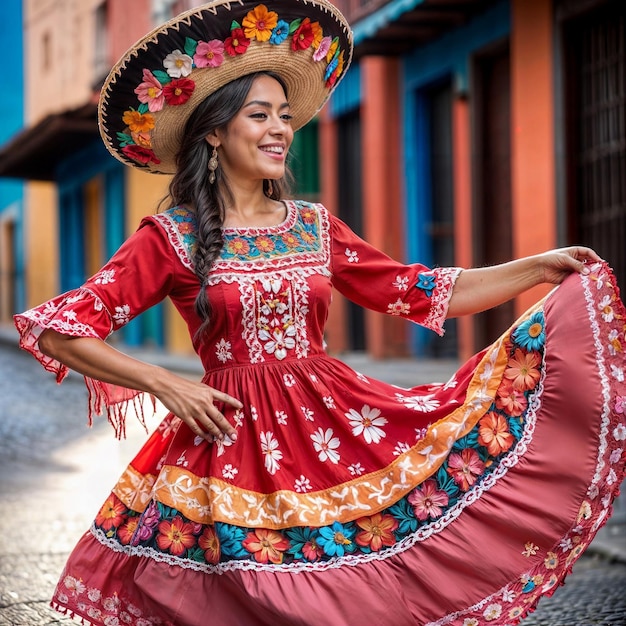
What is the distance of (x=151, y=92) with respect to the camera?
331 centimetres

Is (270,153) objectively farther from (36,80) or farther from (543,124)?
(36,80)

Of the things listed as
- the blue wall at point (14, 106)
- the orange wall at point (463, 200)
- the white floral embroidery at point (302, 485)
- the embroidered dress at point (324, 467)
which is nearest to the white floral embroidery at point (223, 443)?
the embroidered dress at point (324, 467)

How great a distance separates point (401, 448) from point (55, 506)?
3.89 meters

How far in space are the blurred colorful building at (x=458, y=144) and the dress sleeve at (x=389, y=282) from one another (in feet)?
19.5

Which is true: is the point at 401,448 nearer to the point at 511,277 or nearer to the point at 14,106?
the point at 511,277

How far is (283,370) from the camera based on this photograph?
3.24 metres

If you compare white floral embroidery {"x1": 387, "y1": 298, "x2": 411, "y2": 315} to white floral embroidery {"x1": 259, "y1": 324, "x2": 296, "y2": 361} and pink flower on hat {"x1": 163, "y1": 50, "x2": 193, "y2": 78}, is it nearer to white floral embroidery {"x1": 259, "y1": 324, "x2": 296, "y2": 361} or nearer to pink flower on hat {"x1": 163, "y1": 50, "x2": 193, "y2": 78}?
white floral embroidery {"x1": 259, "y1": 324, "x2": 296, "y2": 361}

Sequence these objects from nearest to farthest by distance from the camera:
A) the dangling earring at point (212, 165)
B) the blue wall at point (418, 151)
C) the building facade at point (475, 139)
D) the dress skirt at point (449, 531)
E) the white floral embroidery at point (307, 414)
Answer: the dress skirt at point (449, 531), the white floral embroidery at point (307, 414), the dangling earring at point (212, 165), the building facade at point (475, 139), the blue wall at point (418, 151)

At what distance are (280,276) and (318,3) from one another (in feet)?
2.56

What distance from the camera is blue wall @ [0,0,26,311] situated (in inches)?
1151

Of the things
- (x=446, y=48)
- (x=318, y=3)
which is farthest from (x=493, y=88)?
(x=318, y=3)

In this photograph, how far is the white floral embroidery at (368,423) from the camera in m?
3.20

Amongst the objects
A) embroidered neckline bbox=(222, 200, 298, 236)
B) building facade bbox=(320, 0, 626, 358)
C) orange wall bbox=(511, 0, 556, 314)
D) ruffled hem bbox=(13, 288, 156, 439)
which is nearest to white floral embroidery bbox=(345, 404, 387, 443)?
embroidered neckline bbox=(222, 200, 298, 236)

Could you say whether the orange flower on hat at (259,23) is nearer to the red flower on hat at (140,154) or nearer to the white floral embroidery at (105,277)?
the red flower on hat at (140,154)
